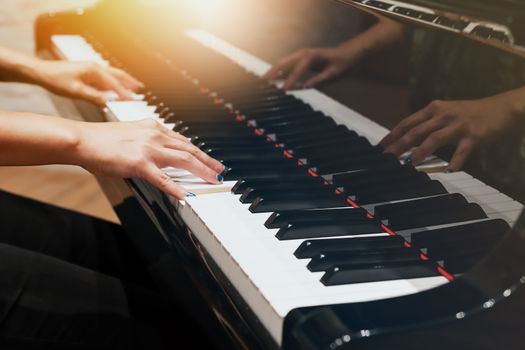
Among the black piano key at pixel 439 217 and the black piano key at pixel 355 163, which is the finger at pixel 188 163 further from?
the black piano key at pixel 439 217

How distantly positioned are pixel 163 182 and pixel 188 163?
54mm

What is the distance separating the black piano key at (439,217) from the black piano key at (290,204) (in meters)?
0.10

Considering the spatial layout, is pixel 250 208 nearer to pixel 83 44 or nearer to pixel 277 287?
pixel 277 287

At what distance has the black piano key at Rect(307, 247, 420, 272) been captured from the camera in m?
0.78

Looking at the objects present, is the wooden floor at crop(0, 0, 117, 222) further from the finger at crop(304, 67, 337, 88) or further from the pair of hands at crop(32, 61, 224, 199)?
the pair of hands at crop(32, 61, 224, 199)

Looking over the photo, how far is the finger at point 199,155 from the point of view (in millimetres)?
1062

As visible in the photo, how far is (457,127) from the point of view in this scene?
38.4 inches

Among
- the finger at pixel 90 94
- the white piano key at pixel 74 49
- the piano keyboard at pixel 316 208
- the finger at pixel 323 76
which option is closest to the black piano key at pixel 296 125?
the piano keyboard at pixel 316 208

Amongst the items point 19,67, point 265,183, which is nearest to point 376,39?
point 265,183

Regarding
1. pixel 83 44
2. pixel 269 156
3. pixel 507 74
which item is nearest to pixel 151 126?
pixel 269 156

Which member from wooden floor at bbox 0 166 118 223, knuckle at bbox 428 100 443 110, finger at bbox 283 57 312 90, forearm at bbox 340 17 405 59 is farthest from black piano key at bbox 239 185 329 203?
wooden floor at bbox 0 166 118 223

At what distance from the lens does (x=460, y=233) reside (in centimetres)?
84

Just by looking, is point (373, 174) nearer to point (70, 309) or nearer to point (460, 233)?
point (460, 233)

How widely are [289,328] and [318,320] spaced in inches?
1.3
